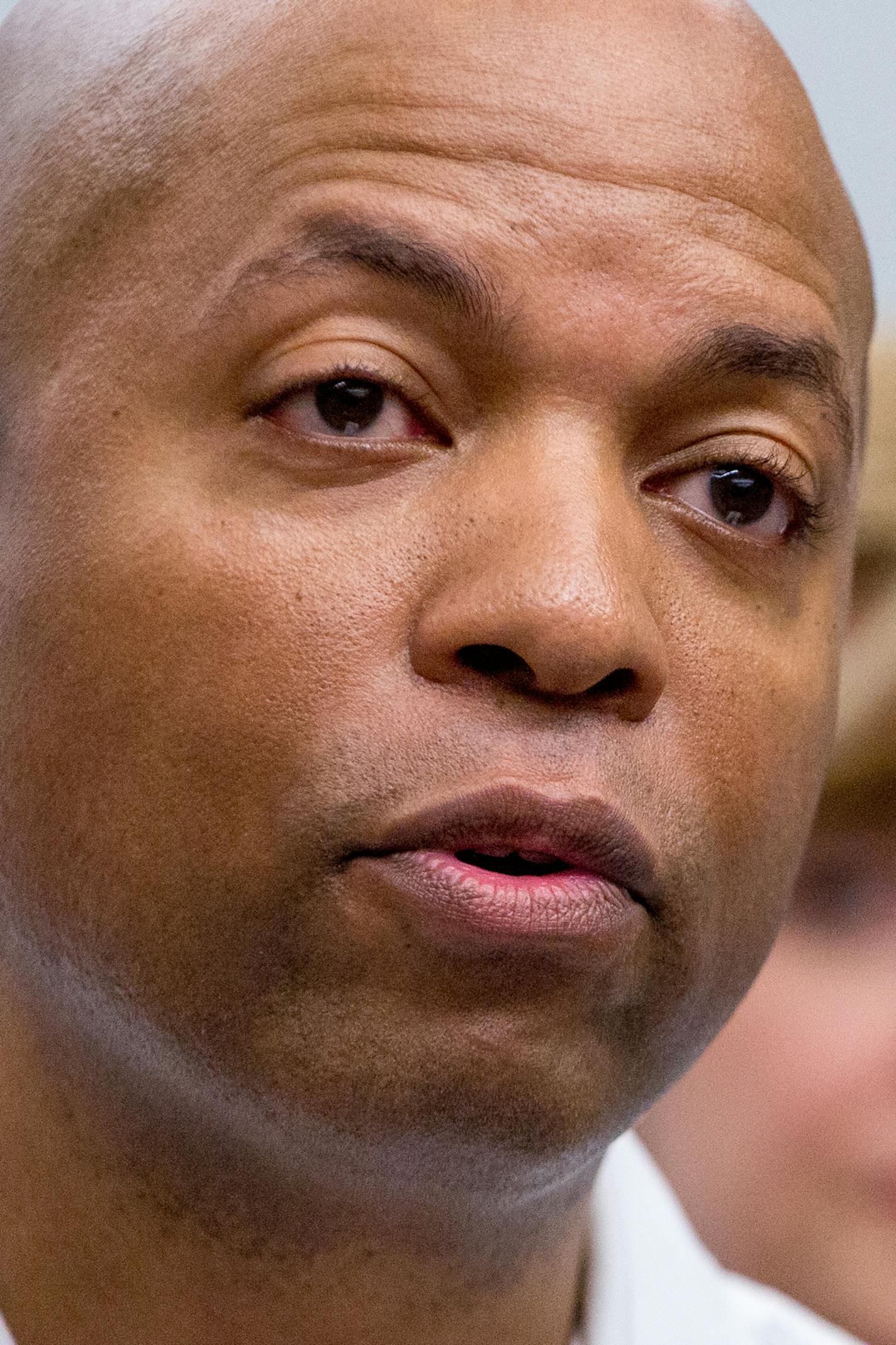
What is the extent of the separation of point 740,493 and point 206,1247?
0.66m

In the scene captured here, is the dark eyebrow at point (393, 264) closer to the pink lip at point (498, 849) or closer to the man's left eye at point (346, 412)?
the man's left eye at point (346, 412)

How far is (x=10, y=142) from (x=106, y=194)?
134mm

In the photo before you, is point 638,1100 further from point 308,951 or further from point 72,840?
point 72,840

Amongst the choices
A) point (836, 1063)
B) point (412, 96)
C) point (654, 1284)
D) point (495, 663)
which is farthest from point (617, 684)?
point (836, 1063)

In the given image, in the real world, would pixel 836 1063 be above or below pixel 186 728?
above

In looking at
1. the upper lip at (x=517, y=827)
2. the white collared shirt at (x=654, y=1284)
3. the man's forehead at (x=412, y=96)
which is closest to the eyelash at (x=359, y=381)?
the man's forehead at (x=412, y=96)

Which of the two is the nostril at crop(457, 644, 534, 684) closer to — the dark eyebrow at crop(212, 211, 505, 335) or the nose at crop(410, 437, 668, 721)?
the nose at crop(410, 437, 668, 721)

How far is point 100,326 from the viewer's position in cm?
131

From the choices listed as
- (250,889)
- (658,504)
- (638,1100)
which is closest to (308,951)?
(250,889)

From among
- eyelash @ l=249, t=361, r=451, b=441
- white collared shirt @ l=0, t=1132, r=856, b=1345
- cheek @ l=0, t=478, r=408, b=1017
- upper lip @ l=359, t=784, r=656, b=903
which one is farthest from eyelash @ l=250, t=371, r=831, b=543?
white collared shirt @ l=0, t=1132, r=856, b=1345

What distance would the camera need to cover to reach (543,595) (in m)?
1.18

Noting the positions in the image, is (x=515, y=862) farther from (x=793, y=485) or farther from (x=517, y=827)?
(x=793, y=485)

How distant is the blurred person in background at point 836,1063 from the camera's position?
2.02 metres

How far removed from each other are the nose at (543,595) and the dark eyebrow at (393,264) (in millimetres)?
104
